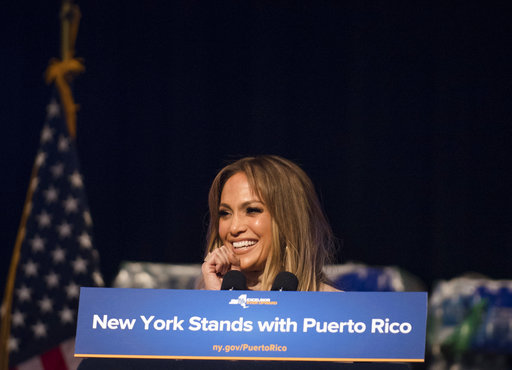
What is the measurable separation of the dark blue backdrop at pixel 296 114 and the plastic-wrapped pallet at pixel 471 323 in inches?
4.9

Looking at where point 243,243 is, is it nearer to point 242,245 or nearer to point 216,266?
point 242,245

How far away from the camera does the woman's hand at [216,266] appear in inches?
98.6

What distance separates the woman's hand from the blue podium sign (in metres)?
0.95

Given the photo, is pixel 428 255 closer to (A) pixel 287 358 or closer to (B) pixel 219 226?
(B) pixel 219 226

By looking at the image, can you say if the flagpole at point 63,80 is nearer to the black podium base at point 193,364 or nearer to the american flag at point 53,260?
the american flag at point 53,260

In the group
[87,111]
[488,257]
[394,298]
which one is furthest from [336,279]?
[394,298]

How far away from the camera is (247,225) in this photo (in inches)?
105

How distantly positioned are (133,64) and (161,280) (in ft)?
5.16

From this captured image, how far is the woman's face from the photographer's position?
2.66 m

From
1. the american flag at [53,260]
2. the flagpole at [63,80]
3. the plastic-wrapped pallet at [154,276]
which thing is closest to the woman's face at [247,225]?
the plastic-wrapped pallet at [154,276]

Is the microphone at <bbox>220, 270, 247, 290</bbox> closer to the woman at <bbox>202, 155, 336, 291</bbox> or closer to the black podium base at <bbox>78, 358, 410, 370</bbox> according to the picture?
the black podium base at <bbox>78, 358, 410, 370</bbox>

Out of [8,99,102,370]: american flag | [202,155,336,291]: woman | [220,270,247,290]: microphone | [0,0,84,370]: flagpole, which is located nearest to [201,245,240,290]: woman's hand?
[202,155,336,291]: woman

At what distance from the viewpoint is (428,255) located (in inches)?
167

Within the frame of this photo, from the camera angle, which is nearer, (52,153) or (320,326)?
(320,326)
